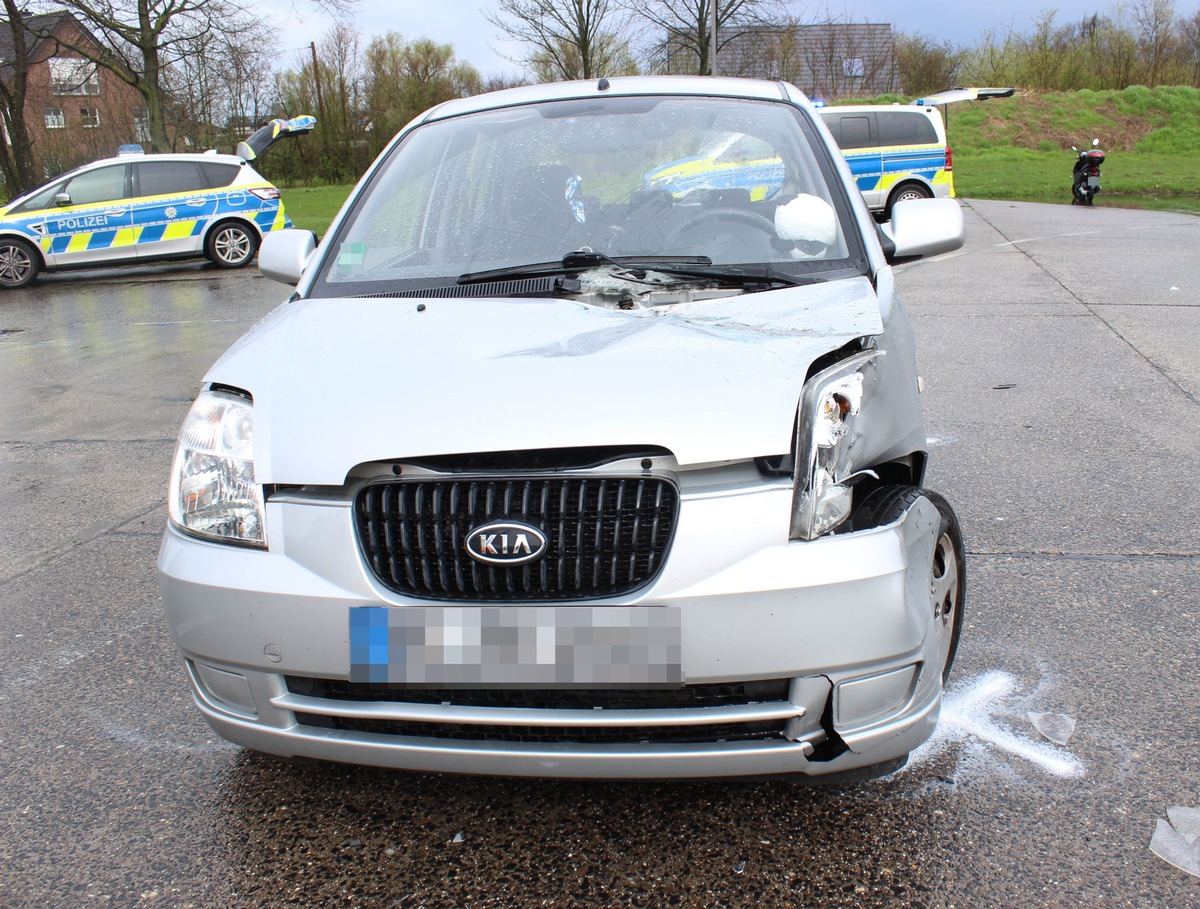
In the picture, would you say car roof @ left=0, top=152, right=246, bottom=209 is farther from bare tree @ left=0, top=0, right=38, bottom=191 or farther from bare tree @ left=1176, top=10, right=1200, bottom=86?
bare tree @ left=1176, top=10, right=1200, bottom=86

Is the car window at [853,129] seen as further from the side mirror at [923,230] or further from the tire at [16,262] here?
the side mirror at [923,230]

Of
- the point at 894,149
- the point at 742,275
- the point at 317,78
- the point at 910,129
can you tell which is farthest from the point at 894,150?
the point at 317,78

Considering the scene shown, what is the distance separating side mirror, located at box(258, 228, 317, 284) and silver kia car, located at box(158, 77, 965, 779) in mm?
1135

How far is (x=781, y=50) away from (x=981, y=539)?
42981 mm

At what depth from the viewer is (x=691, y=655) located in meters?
1.92

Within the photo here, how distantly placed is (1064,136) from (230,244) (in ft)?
107

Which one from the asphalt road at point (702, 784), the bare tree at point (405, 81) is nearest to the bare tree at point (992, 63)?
the bare tree at point (405, 81)

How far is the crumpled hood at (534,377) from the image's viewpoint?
6.60 ft

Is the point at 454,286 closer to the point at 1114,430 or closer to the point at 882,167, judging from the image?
the point at 1114,430

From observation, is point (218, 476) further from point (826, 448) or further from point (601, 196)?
point (601, 196)

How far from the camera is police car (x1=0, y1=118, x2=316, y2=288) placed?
552 inches

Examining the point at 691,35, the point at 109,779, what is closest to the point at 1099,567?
the point at 109,779

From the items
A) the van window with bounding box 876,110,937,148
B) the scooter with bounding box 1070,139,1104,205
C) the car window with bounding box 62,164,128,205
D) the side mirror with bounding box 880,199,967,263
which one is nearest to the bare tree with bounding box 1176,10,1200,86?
the scooter with bounding box 1070,139,1104,205

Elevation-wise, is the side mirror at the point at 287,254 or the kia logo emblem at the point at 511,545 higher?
the side mirror at the point at 287,254
